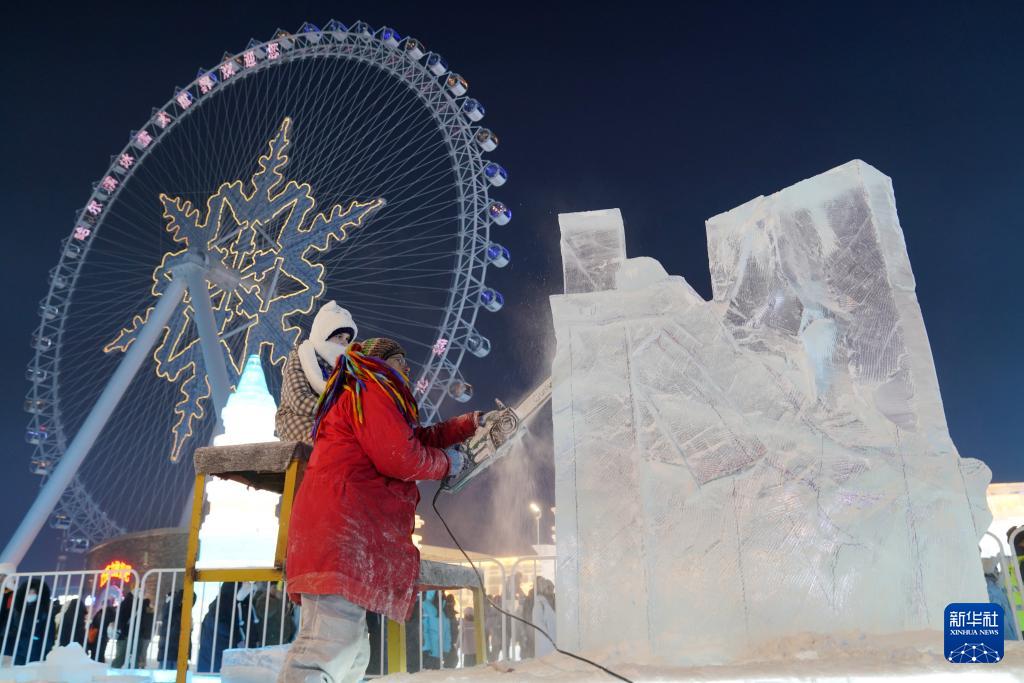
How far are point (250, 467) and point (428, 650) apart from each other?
3.71m

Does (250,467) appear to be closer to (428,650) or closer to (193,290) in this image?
(428,650)

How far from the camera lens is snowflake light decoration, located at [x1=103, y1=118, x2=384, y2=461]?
39.7 ft

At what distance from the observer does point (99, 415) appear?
12.9 m

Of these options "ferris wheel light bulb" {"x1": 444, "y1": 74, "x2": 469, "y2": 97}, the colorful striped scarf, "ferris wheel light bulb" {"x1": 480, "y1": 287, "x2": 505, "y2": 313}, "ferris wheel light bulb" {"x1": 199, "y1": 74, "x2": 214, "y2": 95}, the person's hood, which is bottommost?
the colorful striped scarf

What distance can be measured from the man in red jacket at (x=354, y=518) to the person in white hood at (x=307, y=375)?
0.29 metres

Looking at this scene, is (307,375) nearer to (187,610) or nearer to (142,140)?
(187,610)

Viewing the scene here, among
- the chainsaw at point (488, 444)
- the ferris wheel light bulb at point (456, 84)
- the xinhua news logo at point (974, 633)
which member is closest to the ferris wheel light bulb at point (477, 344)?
the ferris wheel light bulb at point (456, 84)

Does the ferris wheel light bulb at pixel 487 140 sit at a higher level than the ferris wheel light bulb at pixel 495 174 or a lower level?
higher

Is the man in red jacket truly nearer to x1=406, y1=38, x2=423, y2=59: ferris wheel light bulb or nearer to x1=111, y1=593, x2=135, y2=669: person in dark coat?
x1=111, y1=593, x2=135, y2=669: person in dark coat

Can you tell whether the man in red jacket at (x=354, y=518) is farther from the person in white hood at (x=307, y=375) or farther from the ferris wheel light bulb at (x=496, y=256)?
the ferris wheel light bulb at (x=496, y=256)

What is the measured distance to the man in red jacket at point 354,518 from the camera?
1992 millimetres

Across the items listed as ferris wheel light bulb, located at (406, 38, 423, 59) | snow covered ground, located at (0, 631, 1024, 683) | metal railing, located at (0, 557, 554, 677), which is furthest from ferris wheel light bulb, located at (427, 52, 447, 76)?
snow covered ground, located at (0, 631, 1024, 683)

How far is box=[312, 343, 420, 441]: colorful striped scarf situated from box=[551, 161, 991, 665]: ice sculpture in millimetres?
557

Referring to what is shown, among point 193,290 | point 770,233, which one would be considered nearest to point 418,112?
point 193,290
